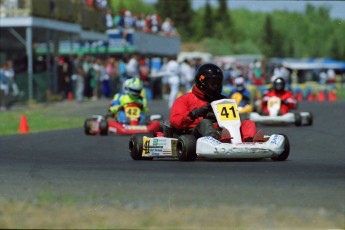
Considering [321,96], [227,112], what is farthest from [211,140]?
[321,96]

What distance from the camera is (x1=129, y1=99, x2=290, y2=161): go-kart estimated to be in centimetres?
1065

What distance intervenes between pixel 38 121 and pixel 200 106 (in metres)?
12.3

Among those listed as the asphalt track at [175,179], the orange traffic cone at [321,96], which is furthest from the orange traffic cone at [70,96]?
the asphalt track at [175,179]

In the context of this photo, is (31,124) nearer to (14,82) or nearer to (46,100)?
(14,82)

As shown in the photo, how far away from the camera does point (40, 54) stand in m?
46.2

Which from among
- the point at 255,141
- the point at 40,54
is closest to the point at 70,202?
the point at 255,141

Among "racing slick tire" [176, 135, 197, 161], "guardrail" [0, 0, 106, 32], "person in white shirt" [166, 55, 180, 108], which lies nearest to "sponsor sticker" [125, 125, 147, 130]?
"racing slick tire" [176, 135, 197, 161]

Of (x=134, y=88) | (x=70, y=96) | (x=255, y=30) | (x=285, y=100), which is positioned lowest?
(x=70, y=96)

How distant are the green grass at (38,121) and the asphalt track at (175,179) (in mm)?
7236

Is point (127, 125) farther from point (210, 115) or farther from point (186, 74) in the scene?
point (186, 74)

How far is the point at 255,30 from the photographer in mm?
139500

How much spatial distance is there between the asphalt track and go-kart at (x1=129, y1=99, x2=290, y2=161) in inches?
5.0

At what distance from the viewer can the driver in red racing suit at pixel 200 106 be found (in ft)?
37.1

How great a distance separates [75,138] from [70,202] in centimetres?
978
